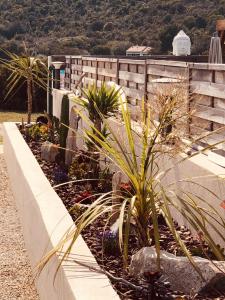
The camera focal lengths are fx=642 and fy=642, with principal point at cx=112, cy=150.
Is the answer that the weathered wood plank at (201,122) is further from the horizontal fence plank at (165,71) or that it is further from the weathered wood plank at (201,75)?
the horizontal fence plank at (165,71)

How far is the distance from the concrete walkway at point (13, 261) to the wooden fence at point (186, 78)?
1.87 meters

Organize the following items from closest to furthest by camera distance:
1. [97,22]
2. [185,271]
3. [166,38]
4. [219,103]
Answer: [185,271]
[219,103]
[166,38]
[97,22]

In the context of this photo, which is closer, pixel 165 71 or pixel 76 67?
pixel 165 71

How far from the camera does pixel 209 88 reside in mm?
5410

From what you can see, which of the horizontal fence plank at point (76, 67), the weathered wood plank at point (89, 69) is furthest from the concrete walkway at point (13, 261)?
the horizontal fence plank at point (76, 67)

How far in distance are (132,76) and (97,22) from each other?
125 feet

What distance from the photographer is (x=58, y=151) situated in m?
8.62

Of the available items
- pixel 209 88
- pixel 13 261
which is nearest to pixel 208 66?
pixel 209 88

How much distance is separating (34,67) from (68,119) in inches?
131

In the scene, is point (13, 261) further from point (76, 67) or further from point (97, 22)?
point (97, 22)

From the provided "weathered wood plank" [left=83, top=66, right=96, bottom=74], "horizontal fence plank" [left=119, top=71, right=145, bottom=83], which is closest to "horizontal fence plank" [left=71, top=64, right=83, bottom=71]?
"weathered wood plank" [left=83, top=66, right=96, bottom=74]

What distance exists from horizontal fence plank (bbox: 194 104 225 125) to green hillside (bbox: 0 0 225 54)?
30.2m

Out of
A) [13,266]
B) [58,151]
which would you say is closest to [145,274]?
[13,266]

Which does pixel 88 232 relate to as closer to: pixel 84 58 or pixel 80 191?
pixel 80 191
